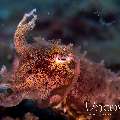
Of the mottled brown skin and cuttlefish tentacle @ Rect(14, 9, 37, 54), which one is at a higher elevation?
cuttlefish tentacle @ Rect(14, 9, 37, 54)

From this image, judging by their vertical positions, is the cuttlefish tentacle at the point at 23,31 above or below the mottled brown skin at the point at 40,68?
above

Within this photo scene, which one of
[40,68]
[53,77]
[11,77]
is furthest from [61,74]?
[11,77]

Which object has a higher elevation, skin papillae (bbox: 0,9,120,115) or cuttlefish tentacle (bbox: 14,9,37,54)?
cuttlefish tentacle (bbox: 14,9,37,54)

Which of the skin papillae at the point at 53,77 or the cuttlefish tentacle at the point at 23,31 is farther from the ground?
the cuttlefish tentacle at the point at 23,31

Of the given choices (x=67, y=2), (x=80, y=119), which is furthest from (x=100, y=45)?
(x=80, y=119)

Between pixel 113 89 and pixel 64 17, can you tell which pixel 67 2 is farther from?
pixel 113 89
